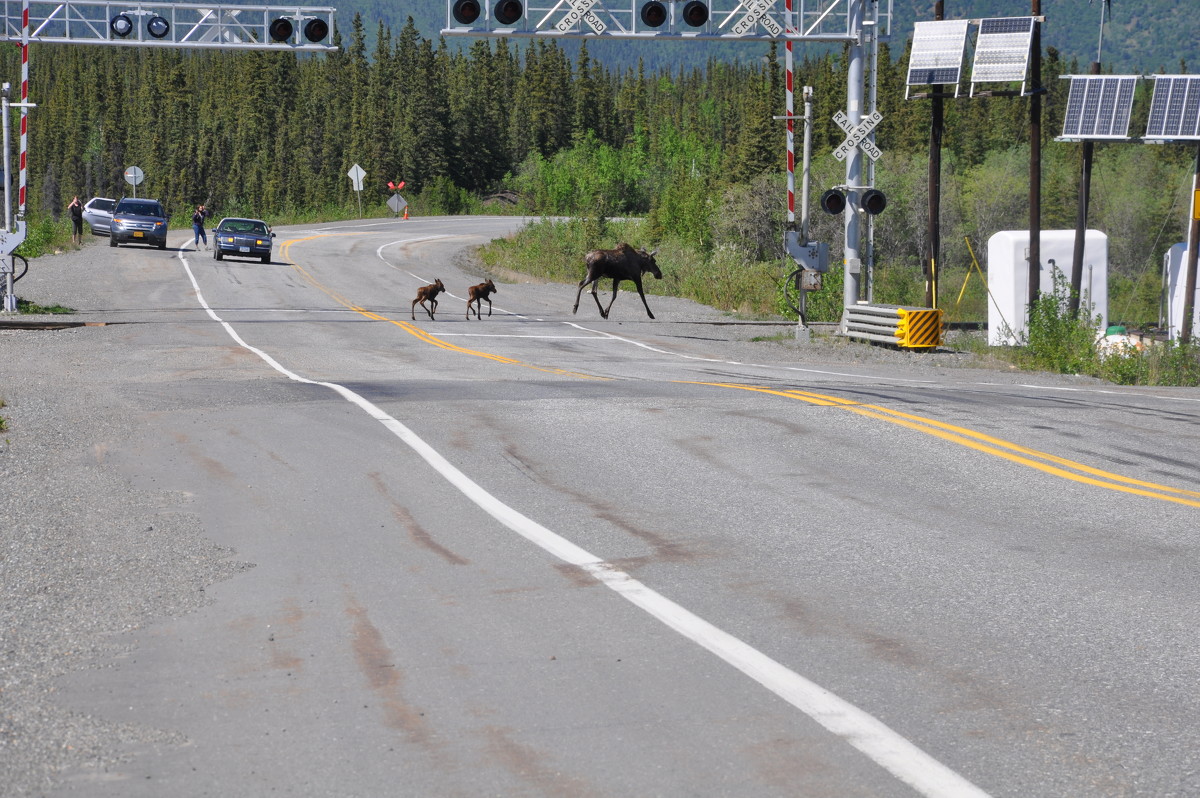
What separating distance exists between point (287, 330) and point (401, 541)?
19220 millimetres

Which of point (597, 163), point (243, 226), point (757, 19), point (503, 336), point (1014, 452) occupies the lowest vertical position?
point (1014, 452)

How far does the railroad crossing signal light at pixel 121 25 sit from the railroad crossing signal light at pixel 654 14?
11722 millimetres

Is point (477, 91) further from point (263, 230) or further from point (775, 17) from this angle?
point (775, 17)

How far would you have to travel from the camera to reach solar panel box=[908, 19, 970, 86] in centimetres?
3097

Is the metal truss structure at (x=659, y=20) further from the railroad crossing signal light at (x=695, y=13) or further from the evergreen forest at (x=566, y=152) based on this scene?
the evergreen forest at (x=566, y=152)

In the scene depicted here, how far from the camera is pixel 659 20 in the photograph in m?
27.4

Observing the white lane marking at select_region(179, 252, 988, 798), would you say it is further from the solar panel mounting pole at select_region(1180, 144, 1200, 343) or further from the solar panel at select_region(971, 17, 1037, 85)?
the solar panel mounting pole at select_region(1180, 144, 1200, 343)

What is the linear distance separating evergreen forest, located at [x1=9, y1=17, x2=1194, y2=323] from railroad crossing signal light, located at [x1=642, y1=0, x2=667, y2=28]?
899 centimetres

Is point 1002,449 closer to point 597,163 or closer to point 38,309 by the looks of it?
point 38,309

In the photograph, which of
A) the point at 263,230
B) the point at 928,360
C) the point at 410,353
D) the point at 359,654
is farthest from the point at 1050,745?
the point at 263,230

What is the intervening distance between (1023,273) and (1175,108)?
780cm

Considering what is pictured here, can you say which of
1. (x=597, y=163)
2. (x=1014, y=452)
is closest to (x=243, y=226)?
(x=1014, y=452)

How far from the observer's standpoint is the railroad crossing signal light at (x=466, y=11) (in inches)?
1057

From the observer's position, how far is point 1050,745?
14.7 ft
